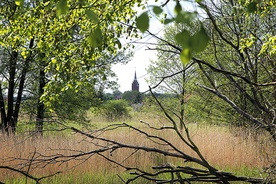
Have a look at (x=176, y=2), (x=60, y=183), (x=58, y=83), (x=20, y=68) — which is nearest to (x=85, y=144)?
(x=60, y=183)

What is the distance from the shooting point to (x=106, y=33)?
15.7ft

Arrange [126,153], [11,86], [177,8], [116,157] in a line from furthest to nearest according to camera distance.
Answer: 1. [11,86]
2. [126,153]
3. [116,157]
4. [177,8]

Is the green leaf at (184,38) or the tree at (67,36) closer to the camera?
the green leaf at (184,38)

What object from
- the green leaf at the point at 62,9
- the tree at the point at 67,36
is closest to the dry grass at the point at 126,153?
the tree at the point at 67,36

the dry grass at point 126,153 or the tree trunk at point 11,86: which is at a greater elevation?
the tree trunk at point 11,86

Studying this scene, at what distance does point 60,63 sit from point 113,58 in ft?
24.0

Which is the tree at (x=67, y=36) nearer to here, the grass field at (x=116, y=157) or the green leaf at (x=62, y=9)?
the grass field at (x=116, y=157)

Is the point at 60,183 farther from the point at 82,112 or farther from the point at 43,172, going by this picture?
the point at 82,112

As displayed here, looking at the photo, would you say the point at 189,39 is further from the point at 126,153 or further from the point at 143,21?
the point at 126,153

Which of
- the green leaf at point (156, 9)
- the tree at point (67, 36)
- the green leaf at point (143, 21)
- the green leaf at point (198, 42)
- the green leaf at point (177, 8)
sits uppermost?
the tree at point (67, 36)

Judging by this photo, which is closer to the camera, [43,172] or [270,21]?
[43,172]

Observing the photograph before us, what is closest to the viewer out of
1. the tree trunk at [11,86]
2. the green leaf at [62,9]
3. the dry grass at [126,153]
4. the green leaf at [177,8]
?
the green leaf at [177,8]

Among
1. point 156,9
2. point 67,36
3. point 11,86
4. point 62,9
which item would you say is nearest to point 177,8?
point 156,9

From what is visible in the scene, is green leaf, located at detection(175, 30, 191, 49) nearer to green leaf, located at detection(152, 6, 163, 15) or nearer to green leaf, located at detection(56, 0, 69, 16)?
green leaf, located at detection(152, 6, 163, 15)
